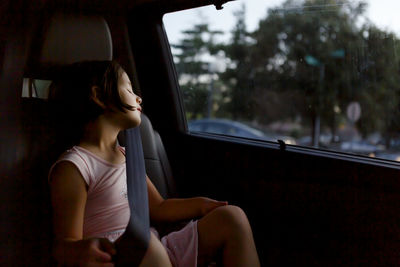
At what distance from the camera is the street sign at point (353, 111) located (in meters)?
2.86

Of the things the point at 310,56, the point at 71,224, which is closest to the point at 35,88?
the point at 71,224

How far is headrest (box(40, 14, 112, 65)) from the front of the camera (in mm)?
1559

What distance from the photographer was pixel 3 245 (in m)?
1.43

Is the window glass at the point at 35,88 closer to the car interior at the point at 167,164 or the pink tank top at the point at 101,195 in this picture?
the car interior at the point at 167,164

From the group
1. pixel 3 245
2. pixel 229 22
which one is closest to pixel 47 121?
pixel 3 245

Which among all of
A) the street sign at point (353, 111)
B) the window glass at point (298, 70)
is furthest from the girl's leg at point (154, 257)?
the street sign at point (353, 111)

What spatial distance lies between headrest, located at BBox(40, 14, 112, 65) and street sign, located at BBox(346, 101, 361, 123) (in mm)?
1738

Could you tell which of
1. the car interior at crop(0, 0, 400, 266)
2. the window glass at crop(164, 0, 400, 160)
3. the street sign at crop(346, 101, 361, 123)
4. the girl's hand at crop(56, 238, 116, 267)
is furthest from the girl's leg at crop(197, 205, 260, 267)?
the street sign at crop(346, 101, 361, 123)

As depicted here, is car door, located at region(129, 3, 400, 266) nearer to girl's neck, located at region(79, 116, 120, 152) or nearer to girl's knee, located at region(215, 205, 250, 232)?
girl's knee, located at region(215, 205, 250, 232)

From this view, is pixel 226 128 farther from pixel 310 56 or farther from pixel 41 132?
pixel 41 132

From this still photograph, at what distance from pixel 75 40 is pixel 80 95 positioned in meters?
0.27

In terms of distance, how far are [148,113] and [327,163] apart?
1.08 metres

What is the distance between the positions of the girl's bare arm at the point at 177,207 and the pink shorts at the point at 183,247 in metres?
0.11

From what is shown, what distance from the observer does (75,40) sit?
1.62m
